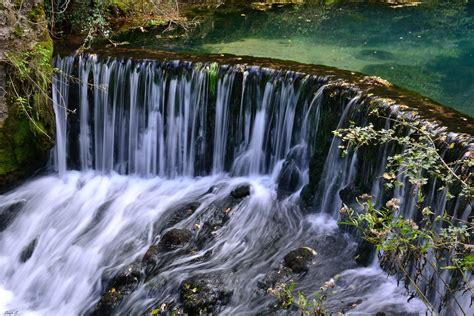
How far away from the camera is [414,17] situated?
14398 mm

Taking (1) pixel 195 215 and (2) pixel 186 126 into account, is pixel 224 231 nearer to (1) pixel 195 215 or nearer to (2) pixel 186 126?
(1) pixel 195 215

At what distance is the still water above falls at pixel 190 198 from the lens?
5812mm

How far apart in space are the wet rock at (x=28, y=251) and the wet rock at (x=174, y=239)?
1.78 metres

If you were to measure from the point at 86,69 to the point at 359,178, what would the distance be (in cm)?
465

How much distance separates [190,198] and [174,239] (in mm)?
1038

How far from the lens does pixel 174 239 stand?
21.3 ft

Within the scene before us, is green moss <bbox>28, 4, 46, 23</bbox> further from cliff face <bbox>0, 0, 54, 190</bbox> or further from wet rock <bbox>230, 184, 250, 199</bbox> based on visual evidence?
wet rock <bbox>230, 184, 250, 199</bbox>

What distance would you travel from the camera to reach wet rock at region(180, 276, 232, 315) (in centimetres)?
544

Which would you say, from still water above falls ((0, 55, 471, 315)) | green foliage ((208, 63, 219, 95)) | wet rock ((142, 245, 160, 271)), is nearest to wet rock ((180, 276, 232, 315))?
still water above falls ((0, 55, 471, 315))

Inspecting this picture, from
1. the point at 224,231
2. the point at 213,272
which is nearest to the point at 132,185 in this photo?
the point at 224,231

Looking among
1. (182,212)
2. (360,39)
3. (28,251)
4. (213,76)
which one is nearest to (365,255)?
(182,212)

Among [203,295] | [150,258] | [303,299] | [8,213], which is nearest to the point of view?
[303,299]

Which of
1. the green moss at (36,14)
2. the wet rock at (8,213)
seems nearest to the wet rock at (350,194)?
the wet rock at (8,213)

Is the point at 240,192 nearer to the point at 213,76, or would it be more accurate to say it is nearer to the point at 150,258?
the point at 150,258
